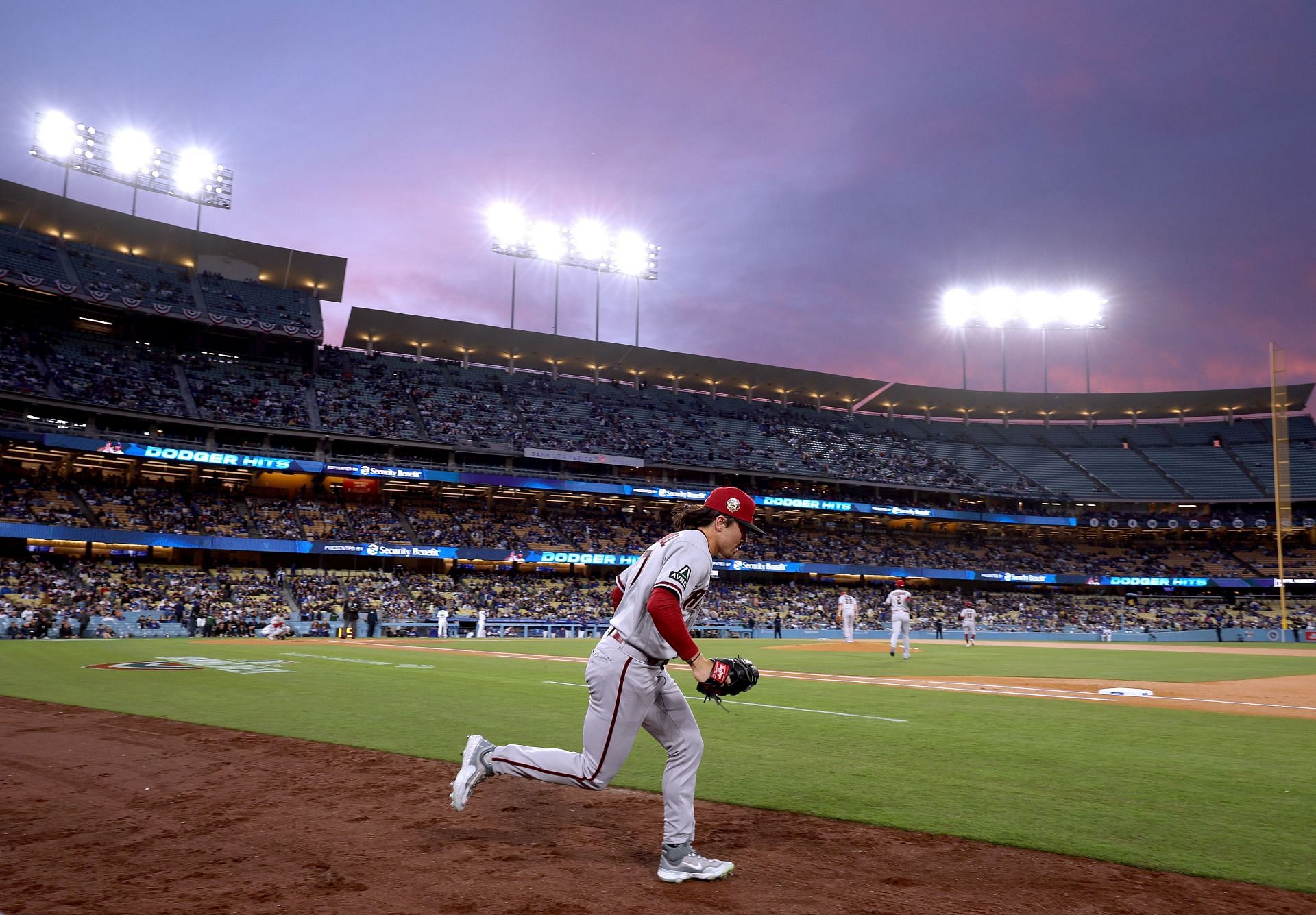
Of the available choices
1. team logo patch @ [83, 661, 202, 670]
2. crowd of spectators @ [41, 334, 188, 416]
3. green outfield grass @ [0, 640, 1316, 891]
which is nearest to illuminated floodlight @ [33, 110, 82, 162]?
crowd of spectators @ [41, 334, 188, 416]

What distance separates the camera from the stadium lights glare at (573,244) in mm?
56312

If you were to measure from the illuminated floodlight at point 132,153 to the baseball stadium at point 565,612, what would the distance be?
3.36 metres

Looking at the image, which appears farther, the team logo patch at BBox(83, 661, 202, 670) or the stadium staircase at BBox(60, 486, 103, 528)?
the stadium staircase at BBox(60, 486, 103, 528)

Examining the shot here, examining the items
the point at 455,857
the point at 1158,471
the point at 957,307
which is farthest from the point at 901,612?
the point at 1158,471

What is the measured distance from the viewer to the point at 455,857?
440cm

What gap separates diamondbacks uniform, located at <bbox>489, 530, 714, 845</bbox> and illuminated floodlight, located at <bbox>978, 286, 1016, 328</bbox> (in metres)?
67.8

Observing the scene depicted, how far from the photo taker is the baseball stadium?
14.8ft

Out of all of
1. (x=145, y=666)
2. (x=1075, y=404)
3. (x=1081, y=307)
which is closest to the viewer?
(x=145, y=666)

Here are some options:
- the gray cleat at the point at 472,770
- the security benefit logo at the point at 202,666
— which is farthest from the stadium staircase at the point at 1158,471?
the gray cleat at the point at 472,770

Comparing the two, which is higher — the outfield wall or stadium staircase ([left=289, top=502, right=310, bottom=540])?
stadium staircase ([left=289, top=502, right=310, bottom=540])

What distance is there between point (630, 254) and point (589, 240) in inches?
125

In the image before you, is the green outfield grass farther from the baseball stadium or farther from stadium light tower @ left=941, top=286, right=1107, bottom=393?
stadium light tower @ left=941, top=286, right=1107, bottom=393

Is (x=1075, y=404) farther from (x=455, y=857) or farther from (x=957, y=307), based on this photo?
(x=455, y=857)

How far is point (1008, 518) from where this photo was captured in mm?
65375
